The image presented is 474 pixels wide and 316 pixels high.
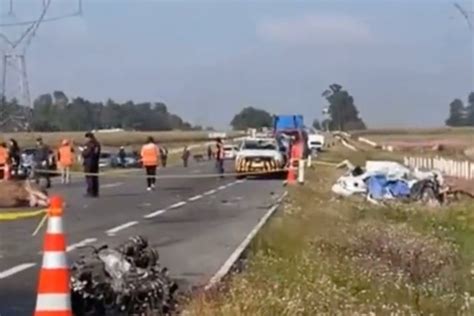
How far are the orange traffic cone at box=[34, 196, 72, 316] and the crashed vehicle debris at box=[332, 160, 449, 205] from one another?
65.0ft

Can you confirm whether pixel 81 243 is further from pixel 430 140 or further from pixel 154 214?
pixel 430 140

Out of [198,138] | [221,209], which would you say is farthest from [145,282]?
[198,138]

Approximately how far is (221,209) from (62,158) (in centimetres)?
1549

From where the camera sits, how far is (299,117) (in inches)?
2879

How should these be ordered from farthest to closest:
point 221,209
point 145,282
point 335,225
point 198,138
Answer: point 198,138
point 221,209
point 335,225
point 145,282

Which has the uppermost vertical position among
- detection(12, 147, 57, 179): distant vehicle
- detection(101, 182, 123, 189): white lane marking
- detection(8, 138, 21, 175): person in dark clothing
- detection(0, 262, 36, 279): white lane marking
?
detection(8, 138, 21, 175): person in dark clothing

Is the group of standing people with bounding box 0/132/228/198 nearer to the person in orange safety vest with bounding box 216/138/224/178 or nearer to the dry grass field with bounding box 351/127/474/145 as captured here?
the person in orange safety vest with bounding box 216/138/224/178

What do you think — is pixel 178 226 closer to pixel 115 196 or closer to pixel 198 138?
pixel 115 196

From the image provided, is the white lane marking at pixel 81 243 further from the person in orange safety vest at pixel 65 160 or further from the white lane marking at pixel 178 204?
the person in orange safety vest at pixel 65 160

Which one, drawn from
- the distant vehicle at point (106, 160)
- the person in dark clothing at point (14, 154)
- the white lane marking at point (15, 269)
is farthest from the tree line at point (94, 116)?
the white lane marking at point (15, 269)

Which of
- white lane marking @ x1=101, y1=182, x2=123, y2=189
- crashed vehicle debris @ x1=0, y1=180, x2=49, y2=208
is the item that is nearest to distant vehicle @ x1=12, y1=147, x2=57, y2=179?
white lane marking @ x1=101, y1=182, x2=123, y2=189

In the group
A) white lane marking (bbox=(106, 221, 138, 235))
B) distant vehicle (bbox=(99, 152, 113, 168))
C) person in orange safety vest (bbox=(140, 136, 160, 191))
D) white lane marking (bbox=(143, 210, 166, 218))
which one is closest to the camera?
white lane marking (bbox=(106, 221, 138, 235))

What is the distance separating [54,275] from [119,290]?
3.28m

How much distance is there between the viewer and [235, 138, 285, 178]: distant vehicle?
48000mm
